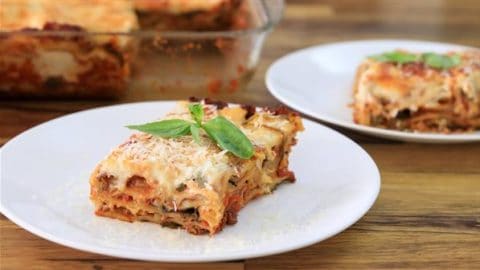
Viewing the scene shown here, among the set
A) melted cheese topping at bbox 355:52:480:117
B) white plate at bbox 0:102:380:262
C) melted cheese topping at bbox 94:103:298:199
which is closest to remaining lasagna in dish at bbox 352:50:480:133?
melted cheese topping at bbox 355:52:480:117

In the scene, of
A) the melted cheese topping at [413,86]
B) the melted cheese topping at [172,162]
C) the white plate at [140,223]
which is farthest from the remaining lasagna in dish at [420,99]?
the melted cheese topping at [172,162]

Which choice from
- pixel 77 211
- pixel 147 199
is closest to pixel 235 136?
pixel 147 199

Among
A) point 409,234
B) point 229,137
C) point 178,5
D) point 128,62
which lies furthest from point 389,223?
point 178,5

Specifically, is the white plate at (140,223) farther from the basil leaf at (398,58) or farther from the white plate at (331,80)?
the basil leaf at (398,58)

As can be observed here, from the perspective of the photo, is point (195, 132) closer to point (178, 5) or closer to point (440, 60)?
point (440, 60)

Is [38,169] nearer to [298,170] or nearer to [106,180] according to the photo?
[106,180]

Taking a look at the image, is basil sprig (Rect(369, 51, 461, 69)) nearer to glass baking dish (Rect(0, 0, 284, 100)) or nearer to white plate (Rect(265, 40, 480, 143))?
white plate (Rect(265, 40, 480, 143))
